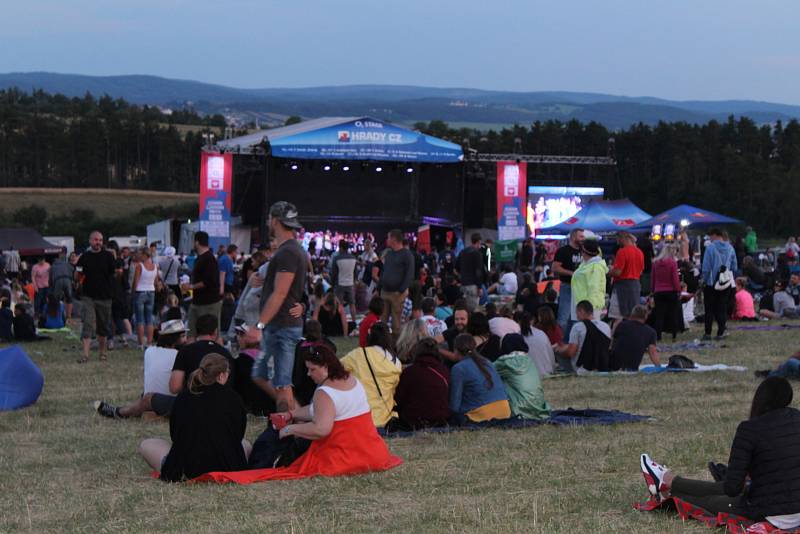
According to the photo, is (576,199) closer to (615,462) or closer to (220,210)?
(220,210)

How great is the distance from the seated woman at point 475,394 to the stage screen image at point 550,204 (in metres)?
24.9

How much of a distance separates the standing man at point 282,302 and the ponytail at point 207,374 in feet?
3.53

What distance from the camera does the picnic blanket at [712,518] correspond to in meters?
4.69

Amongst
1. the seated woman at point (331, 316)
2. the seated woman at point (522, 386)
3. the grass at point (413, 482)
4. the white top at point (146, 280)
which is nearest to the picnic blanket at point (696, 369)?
the grass at point (413, 482)

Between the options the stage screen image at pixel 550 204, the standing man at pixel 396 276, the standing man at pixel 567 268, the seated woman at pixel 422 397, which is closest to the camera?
the seated woman at pixel 422 397

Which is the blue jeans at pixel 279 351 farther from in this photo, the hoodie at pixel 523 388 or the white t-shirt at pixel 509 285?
the white t-shirt at pixel 509 285

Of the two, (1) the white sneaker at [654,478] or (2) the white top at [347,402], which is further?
(2) the white top at [347,402]

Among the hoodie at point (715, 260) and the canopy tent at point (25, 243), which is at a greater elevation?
the hoodie at point (715, 260)

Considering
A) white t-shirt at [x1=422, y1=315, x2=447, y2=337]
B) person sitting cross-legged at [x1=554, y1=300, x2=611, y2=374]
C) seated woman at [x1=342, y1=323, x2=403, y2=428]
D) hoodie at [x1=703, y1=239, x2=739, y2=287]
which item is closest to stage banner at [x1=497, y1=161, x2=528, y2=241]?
hoodie at [x1=703, y1=239, x2=739, y2=287]

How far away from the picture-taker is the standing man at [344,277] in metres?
16.0

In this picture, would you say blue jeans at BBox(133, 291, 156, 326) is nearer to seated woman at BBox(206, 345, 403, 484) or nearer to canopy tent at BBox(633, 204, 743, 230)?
seated woman at BBox(206, 345, 403, 484)

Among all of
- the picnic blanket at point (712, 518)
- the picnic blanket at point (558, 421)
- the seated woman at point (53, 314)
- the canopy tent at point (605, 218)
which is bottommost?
the seated woman at point (53, 314)

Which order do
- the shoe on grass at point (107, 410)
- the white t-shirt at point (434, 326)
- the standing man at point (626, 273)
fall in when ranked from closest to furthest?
the shoe on grass at point (107, 410) → the white t-shirt at point (434, 326) → the standing man at point (626, 273)

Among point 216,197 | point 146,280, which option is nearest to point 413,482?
point 146,280
